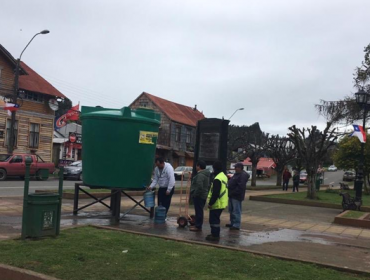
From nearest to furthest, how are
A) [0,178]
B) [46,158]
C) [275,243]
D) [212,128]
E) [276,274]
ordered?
[276,274], [275,243], [212,128], [0,178], [46,158]

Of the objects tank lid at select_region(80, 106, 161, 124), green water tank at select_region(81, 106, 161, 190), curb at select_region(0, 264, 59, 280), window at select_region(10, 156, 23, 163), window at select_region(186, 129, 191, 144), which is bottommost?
curb at select_region(0, 264, 59, 280)

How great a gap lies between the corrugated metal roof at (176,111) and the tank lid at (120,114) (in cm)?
4214

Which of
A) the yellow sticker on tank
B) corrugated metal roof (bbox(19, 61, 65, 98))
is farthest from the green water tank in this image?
corrugated metal roof (bbox(19, 61, 65, 98))

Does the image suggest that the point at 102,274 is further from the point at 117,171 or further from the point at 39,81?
the point at 39,81

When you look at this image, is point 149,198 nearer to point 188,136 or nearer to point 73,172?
point 73,172

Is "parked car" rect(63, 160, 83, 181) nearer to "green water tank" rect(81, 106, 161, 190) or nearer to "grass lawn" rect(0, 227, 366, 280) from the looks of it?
"green water tank" rect(81, 106, 161, 190)

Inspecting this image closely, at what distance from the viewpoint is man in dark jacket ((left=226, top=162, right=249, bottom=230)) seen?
965 centimetres

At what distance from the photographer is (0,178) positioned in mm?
25234

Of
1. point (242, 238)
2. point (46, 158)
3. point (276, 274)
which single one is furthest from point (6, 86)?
point (276, 274)

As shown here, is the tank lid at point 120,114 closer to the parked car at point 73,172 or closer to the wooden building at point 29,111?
the parked car at point 73,172

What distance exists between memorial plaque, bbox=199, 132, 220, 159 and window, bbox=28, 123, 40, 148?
24232mm

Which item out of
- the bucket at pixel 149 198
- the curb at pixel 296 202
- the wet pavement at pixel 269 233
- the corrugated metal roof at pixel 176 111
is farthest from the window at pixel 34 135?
the bucket at pixel 149 198

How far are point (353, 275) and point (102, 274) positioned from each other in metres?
3.37

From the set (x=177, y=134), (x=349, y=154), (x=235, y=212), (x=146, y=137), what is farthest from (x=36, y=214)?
(x=177, y=134)
